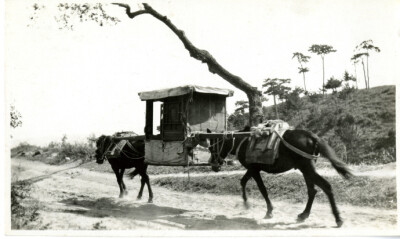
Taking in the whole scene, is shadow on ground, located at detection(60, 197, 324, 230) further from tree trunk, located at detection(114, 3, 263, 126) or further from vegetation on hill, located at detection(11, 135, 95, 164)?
vegetation on hill, located at detection(11, 135, 95, 164)

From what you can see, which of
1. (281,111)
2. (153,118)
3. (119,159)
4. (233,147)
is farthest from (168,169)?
(281,111)

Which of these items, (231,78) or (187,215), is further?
(231,78)

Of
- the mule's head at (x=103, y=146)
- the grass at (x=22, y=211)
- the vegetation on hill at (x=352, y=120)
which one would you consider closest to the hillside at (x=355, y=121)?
the vegetation on hill at (x=352, y=120)

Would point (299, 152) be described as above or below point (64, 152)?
above

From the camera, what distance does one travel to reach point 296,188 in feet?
28.3

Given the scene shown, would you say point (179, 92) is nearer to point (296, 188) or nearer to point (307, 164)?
point (307, 164)

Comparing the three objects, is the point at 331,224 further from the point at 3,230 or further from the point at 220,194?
the point at 3,230

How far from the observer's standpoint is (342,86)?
19.5 m

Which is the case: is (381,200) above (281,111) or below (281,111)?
below

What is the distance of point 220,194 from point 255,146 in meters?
3.25

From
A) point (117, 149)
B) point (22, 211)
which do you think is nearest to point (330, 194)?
point (117, 149)

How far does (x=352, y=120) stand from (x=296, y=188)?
7.15 metres

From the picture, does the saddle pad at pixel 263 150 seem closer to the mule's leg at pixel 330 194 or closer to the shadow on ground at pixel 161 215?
the mule's leg at pixel 330 194

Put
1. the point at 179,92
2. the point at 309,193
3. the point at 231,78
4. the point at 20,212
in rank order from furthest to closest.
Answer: the point at 231,78, the point at 20,212, the point at 179,92, the point at 309,193
